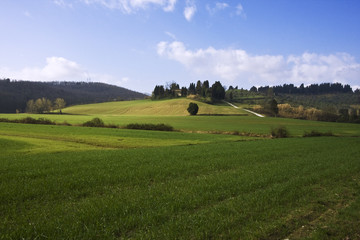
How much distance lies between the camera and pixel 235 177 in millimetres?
12781

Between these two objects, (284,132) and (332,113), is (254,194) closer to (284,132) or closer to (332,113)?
(284,132)

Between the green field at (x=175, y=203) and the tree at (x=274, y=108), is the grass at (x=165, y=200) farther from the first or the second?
the tree at (x=274, y=108)

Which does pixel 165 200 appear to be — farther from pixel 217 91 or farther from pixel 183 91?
pixel 183 91

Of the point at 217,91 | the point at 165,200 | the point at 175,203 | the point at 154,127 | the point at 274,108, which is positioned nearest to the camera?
the point at 175,203

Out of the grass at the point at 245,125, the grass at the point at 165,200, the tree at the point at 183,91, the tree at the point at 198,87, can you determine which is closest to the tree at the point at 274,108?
the grass at the point at 245,125

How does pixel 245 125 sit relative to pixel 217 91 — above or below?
below

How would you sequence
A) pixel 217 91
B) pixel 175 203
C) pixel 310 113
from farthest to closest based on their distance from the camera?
1. pixel 217 91
2. pixel 310 113
3. pixel 175 203

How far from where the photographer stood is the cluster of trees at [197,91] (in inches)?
6594

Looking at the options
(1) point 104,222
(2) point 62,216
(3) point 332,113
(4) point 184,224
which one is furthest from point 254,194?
(3) point 332,113

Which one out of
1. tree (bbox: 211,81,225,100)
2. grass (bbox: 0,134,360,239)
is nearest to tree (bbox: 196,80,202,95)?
tree (bbox: 211,81,225,100)

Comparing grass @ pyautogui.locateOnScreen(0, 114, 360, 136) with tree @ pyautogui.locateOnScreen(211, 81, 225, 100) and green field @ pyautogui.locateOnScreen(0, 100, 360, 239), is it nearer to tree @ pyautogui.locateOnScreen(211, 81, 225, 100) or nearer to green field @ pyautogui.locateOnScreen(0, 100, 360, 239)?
green field @ pyautogui.locateOnScreen(0, 100, 360, 239)

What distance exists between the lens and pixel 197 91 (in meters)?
189

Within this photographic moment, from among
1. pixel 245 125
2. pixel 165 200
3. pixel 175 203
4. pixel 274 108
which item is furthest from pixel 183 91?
pixel 175 203

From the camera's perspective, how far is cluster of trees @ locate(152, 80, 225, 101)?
167500 millimetres
